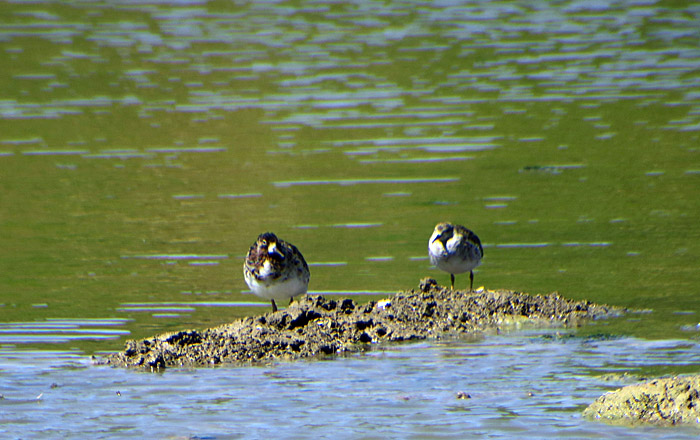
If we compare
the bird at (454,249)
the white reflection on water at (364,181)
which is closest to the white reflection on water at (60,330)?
the bird at (454,249)

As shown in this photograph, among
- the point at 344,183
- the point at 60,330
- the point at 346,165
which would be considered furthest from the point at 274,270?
the point at 346,165

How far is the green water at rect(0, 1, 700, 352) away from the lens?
501 inches

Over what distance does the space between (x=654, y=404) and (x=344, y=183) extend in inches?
443

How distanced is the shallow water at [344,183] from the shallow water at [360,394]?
42mm

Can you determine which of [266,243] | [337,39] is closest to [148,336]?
[266,243]

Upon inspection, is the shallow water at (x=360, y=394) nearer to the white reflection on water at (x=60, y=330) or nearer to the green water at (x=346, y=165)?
the white reflection on water at (x=60, y=330)

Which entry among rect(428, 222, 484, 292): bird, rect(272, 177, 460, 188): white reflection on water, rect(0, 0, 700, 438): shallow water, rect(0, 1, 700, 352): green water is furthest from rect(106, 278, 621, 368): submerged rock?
rect(272, 177, 460, 188): white reflection on water

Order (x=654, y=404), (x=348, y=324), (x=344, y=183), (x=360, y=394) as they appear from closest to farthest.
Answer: (x=654, y=404) → (x=360, y=394) → (x=348, y=324) → (x=344, y=183)

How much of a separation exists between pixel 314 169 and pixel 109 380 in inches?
440

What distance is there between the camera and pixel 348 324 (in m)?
10.2

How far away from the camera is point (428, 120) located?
24.1 m

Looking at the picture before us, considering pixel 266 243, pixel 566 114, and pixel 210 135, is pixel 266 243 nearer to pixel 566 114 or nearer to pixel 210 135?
pixel 210 135

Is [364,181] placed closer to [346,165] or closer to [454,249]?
[346,165]

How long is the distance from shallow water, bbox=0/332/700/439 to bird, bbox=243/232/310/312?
4.94 feet
